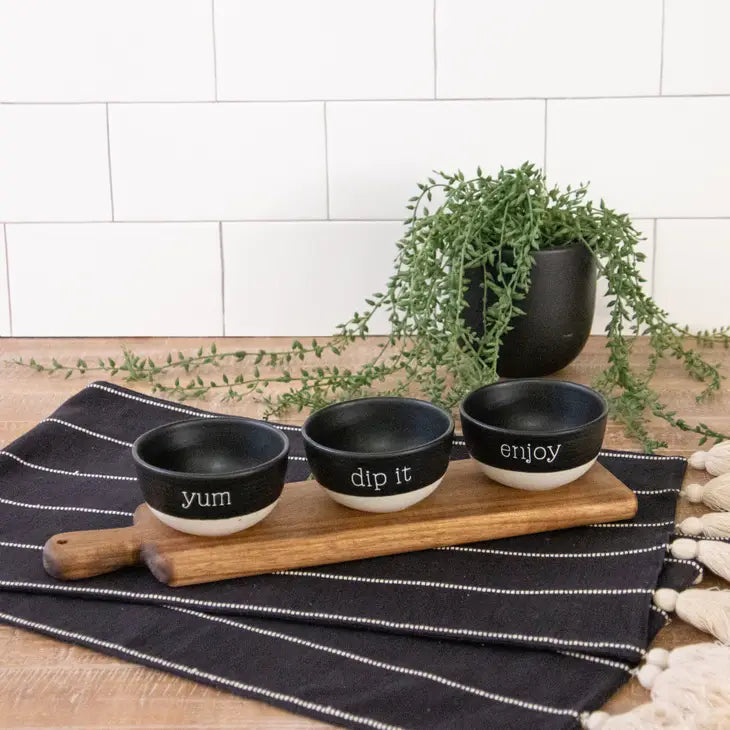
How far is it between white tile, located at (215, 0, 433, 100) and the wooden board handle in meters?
0.80

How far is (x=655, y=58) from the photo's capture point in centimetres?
140

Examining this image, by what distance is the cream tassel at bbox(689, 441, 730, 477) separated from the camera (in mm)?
993

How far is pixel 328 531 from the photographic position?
83 cm

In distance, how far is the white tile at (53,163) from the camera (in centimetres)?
148

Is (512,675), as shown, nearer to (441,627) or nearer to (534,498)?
(441,627)

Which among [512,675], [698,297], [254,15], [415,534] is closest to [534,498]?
[415,534]

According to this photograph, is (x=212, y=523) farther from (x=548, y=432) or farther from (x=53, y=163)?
(x=53, y=163)

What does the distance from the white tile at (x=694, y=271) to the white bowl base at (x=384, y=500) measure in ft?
2.49

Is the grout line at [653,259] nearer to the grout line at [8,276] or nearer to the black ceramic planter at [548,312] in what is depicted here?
the black ceramic planter at [548,312]

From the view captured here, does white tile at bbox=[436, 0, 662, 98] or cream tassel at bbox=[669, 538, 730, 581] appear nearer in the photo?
cream tassel at bbox=[669, 538, 730, 581]

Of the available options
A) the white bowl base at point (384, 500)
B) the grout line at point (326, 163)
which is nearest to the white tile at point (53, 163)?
the grout line at point (326, 163)

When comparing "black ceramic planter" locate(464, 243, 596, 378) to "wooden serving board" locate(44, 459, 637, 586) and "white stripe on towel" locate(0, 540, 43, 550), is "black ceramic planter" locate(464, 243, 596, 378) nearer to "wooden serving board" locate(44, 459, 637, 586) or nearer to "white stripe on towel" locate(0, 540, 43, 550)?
"wooden serving board" locate(44, 459, 637, 586)

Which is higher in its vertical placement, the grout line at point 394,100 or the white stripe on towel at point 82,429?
the grout line at point 394,100

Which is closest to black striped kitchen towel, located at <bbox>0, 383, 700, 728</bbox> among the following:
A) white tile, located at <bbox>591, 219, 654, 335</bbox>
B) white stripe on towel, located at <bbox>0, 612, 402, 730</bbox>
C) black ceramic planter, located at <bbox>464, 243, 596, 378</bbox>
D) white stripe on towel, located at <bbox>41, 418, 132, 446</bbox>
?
white stripe on towel, located at <bbox>0, 612, 402, 730</bbox>
